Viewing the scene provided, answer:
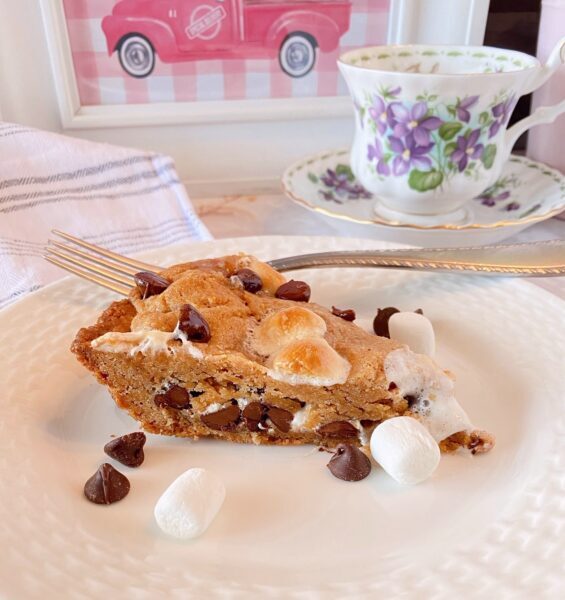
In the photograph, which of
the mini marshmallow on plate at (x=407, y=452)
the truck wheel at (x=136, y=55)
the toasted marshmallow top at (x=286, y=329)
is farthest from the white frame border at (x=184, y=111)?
the mini marshmallow on plate at (x=407, y=452)

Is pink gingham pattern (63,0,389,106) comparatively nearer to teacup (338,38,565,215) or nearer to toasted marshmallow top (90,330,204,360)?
teacup (338,38,565,215)

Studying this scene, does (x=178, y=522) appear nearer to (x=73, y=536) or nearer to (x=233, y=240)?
(x=73, y=536)

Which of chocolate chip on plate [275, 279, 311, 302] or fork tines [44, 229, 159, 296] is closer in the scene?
chocolate chip on plate [275, 279, 311, 302]

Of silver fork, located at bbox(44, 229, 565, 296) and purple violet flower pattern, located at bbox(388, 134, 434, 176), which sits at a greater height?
purple violet flower pattern, located at bbox(388, 134, 434, 176)

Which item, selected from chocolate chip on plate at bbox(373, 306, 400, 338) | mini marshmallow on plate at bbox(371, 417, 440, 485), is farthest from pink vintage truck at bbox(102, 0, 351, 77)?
mini marshmallow on plate at bbox(371, 417, 440, 485)

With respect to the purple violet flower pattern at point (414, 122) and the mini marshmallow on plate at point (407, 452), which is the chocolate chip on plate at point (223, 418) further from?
the purple violet flower pattern at point (414, 122)

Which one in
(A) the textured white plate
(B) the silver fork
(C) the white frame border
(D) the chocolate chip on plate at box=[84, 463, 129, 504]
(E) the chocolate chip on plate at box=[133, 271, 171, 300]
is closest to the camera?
(A) the textured white plate

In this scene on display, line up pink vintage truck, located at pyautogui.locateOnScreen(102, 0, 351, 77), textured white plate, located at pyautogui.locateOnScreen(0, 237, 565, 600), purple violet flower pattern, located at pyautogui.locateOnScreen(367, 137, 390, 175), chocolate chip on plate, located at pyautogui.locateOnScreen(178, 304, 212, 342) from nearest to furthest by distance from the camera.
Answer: textured white plate, located at pyautogui.locateOnScreen(0, 237, 565, 600)
chocolate chip on plate, located at pyautogui.locateOnScreen(178, 304, 212, 342)
purple violet flower pattern, located at pyautogui.locateOnScreen(367, 137, 390, 175)
pink vintage truck, located at pyautogui.locateOnScreen(102, 0, 351, 77)
